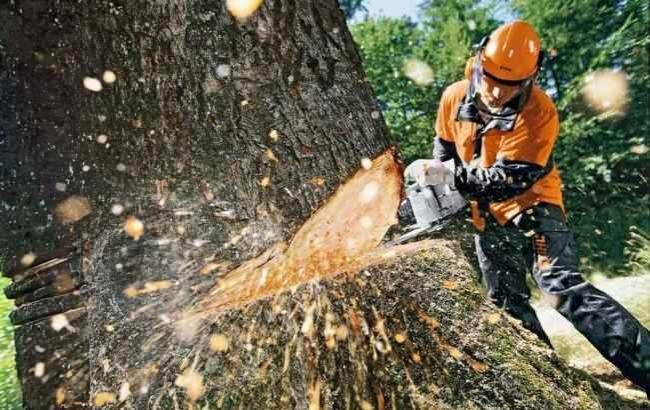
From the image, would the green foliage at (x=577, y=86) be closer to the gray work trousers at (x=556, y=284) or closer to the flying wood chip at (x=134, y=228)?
the gray work trousers at (x=556, y=284)

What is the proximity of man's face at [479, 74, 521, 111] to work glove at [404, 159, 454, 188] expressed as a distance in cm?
41

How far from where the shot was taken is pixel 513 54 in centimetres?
218

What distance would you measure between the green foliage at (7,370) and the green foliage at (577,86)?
7.24 metres

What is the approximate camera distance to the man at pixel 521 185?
197 centimetres

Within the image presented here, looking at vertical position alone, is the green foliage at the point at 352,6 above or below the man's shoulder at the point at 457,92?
above

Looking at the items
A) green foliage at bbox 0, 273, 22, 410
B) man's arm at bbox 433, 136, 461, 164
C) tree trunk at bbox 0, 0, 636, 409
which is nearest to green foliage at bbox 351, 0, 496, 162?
man's arm at bbox 433, 136, 461, 164

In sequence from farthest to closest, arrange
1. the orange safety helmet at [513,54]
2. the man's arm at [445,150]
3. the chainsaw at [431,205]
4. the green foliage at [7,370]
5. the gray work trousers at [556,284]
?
the man's arm at [445,150] → the green foliage at [7,370] → the chainsaw at [431,205] → the orange safety helmet at [513,54] → the gray work trousers at [556,284]

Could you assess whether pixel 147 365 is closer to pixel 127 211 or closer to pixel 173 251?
pixel 173 251

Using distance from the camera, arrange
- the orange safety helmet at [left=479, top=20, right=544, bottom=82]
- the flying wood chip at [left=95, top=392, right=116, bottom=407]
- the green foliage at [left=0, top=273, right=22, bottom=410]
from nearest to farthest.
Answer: the flying wood chip at [left=95, top=392, right=116, bottom=407] → the orange safety helmet at [left=479, top=20, right=544, bottom=82] → the green foliage at [left=0, top=273, right=22, bottom=410]

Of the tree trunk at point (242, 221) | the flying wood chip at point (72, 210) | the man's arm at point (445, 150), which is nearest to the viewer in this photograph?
the tree trunk at point (242, 221)

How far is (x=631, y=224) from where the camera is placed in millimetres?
6879

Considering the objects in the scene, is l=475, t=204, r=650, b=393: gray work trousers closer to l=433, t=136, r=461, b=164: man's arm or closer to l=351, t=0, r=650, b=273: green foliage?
l=433, t=136, r=461, b=164: man's arm

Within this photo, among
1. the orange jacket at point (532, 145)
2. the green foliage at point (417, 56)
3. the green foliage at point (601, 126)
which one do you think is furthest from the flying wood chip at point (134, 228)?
the green foliage at point (417, 56)

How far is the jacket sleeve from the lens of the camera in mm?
2232
